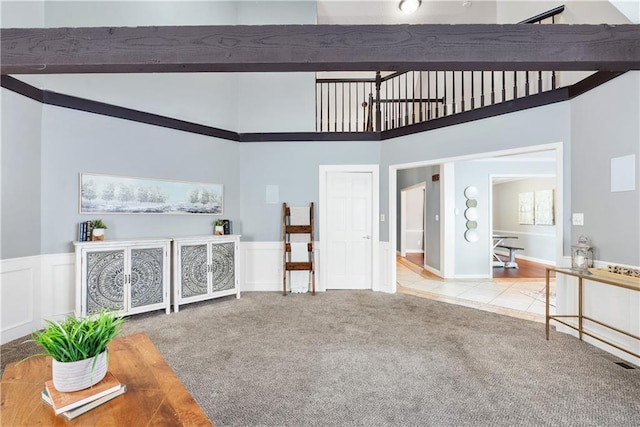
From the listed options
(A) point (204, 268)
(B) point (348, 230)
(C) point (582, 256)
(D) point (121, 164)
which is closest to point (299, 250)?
(B) point (348, 230)

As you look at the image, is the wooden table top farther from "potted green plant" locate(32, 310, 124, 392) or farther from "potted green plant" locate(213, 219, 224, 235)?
"potted green plant" locate(213, 219, 224, 235)

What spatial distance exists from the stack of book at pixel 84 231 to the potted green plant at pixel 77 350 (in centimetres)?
270

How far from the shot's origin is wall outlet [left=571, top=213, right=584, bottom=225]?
10.4ft

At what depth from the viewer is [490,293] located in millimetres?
4844

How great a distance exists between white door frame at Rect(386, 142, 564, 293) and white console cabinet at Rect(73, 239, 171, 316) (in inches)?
129

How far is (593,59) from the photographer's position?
6.94 ft

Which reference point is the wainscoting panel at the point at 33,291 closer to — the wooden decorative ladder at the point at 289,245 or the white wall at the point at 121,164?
the white wall at the point at 121,164

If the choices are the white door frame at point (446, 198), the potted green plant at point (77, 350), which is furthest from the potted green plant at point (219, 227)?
the potted green plant at point (77, 350)

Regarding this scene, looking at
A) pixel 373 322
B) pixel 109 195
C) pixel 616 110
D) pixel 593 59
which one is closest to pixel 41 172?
pixel 109 195

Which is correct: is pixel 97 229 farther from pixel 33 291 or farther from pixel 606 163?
pixel 606 163

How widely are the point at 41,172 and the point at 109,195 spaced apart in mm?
665

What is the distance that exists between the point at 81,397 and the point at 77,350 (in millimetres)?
179

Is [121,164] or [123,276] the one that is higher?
[121,164]

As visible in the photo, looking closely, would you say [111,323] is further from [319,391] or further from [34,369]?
[319,391]
